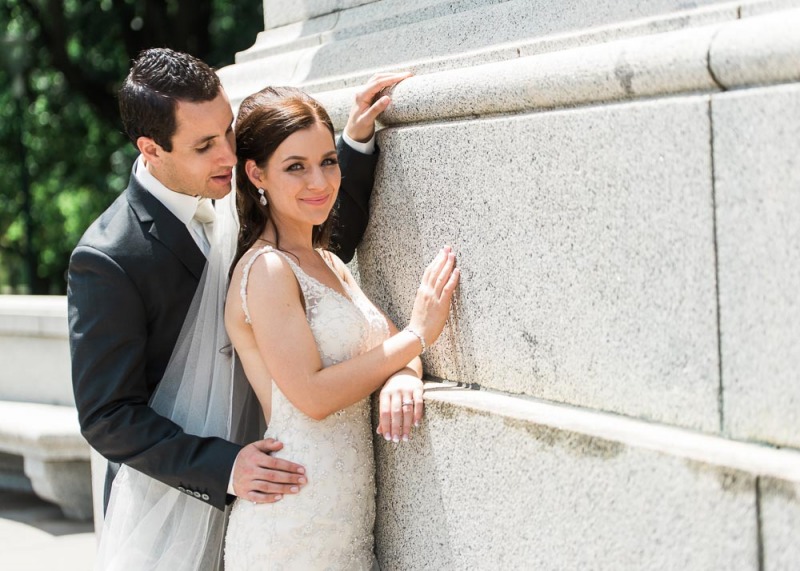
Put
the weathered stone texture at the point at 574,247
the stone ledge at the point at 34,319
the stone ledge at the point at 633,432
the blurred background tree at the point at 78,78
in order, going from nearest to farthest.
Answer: the stone ledge at the point at 633,432, the weathered stone texture at the point at 574,247, the stone ledge at the point at 34,319, the blurred background tree at the point at 78,78

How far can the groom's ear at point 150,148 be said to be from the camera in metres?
3.05

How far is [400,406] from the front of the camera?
292 cm

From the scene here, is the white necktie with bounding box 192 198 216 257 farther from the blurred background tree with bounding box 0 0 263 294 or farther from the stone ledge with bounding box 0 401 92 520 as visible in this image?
the blurred background tree with bounding box 0 0 263 294

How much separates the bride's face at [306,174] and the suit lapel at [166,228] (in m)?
0.34

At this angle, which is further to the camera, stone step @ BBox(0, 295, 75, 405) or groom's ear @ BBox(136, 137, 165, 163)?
stone step @ BBox(0, 295, 75, 405)

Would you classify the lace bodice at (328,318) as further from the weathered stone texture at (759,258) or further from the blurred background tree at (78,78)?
the blurred background tree at (78,78)

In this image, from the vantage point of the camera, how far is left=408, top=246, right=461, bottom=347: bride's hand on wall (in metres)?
2.97

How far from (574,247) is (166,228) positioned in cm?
126

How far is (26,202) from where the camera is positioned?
535 inches

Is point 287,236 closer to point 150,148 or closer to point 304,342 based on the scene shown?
point 304,342

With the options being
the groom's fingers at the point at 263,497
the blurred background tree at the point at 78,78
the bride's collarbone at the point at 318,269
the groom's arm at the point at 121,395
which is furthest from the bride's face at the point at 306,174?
the blurred background tree at the point at 78,78

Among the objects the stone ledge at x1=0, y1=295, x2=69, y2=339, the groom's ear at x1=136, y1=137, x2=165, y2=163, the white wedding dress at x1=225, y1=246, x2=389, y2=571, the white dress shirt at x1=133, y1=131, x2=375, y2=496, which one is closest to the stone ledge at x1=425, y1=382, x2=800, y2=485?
the white wedding dress at x1=225, y1=246, x2=389, y2=571

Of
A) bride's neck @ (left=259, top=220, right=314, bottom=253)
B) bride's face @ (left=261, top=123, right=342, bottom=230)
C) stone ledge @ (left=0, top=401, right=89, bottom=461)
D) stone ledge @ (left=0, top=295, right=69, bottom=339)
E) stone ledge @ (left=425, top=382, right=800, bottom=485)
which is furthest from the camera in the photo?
stone ledge @ (left=0, top=295, right=69, bottom=339)

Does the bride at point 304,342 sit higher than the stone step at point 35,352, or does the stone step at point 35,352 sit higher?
the bride at point 304,342
